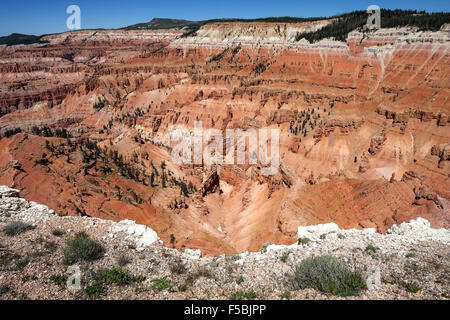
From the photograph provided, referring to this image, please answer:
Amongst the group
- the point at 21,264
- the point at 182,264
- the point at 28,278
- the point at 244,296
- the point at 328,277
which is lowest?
the point at 182,264

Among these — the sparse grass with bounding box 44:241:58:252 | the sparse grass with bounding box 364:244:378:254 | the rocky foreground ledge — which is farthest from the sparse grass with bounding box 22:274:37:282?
the sparse grass with bounding box 364:244:378:254

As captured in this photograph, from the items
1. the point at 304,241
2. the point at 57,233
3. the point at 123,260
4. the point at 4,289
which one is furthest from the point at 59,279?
the point at 304,241

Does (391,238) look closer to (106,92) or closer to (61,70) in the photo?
(106,92)

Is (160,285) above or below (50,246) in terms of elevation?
below

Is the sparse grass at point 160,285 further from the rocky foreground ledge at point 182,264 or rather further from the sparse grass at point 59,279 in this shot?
the sparse grass at point 59,279

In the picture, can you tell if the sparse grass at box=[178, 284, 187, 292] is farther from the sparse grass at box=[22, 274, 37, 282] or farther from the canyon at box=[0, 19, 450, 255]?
the canyon at box=[0, 19, 450, 255]

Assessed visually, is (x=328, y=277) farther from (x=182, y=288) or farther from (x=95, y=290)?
(x=95, y=290)
